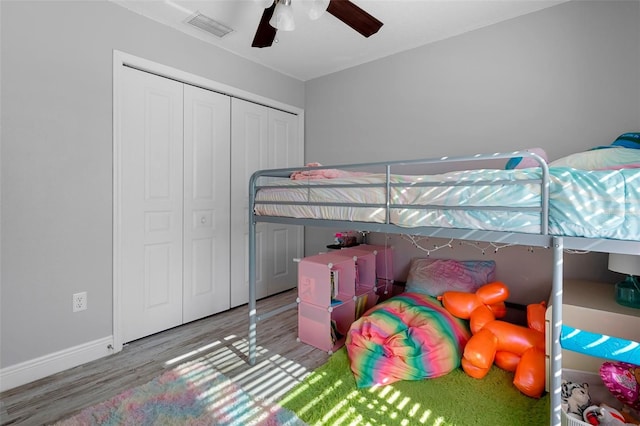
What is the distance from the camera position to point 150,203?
245 cm

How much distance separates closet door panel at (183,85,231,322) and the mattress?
4.46 ft

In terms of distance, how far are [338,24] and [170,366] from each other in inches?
107

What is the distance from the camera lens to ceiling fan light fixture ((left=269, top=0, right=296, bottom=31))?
65.2 inches

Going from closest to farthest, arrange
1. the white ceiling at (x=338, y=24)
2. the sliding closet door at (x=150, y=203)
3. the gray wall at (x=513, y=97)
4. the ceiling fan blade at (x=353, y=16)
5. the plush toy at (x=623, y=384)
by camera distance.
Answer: the plush toy at (x=623, y=384) < the ceiling fan blade at (x=353, y=16) < the gray wall at (x=513, y=97) < the white ceiling at (x=338, y=24) < the sliding closet door at (x=150, y=203)

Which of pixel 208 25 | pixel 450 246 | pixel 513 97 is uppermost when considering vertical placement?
pixel 208 25

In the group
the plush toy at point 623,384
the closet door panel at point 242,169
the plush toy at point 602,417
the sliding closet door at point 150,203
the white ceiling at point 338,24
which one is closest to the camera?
the plush toy at point 602,417

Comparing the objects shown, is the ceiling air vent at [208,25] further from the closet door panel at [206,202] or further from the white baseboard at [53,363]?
the white baseboard at [53,363]

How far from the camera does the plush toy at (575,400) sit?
1.38m

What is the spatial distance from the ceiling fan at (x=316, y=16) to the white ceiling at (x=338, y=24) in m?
0.11

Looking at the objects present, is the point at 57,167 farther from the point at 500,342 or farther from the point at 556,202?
the point at 500,342

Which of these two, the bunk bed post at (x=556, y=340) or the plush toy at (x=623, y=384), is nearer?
the bunk bed post at (x=556, y=340)

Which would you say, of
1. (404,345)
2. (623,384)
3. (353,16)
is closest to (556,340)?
(623,384)

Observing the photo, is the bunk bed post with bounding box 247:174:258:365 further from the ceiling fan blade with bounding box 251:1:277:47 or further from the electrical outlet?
the electrical outlet

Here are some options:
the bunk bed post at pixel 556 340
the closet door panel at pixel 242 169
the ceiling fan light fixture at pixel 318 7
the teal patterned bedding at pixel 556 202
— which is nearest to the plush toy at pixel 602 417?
the bunk bed post at pixel 556 340
